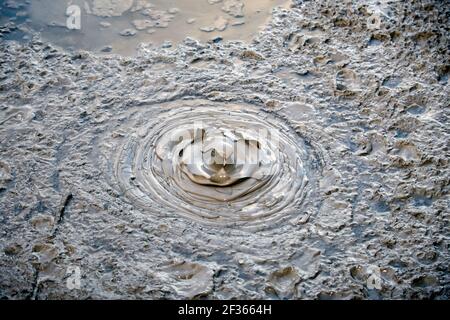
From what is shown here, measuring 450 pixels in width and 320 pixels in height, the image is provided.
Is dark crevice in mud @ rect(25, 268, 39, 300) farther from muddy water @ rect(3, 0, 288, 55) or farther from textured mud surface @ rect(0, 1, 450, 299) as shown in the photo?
muddy water @ rect(3, 0, 288, 55)

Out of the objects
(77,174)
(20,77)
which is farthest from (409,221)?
(20,77)

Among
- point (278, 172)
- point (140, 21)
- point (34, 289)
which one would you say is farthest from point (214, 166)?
point (140, 21)

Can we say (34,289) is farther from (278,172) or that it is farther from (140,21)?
(140,21)

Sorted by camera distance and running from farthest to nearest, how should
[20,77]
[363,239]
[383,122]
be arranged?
[20,77] → [383,122] → [363,239]

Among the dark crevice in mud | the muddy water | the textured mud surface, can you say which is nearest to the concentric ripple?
the textured mud surface

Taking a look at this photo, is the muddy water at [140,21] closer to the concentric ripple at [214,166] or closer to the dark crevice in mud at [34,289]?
the concentric ripple at [214,166]
